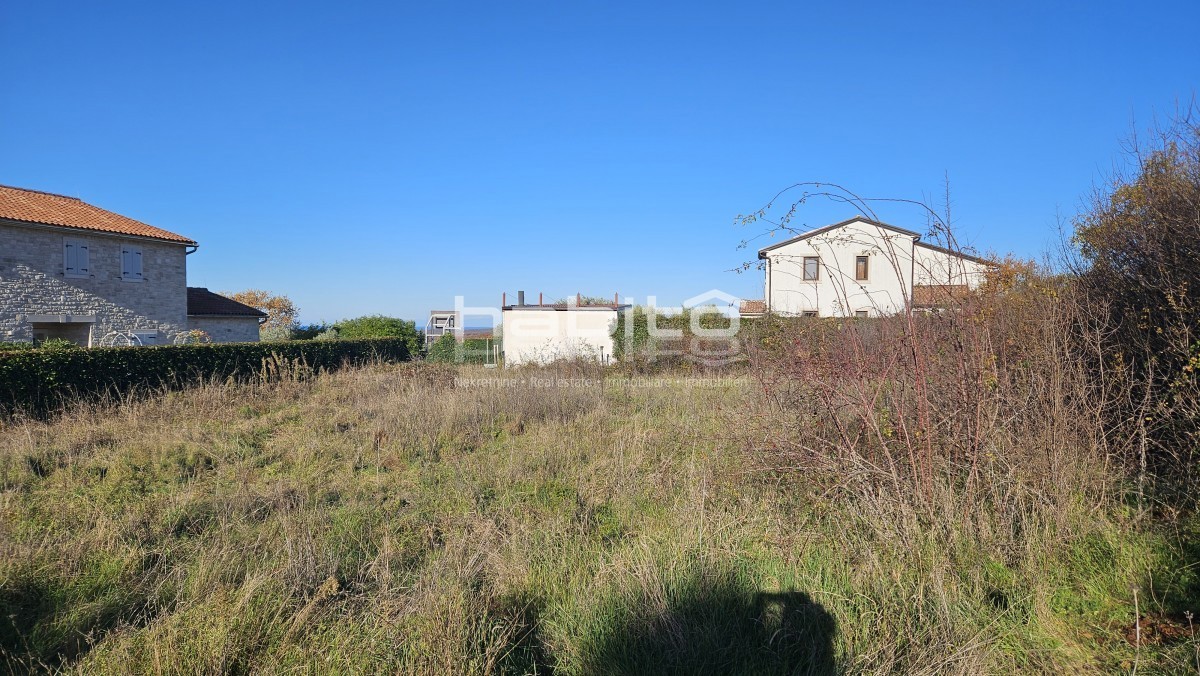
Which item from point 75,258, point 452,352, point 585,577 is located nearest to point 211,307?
point 75,258

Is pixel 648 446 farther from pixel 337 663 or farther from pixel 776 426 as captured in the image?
pixel 337 663

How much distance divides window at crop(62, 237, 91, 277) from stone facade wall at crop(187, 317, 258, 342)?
4352 mm

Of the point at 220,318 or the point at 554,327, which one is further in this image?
the point at 220,318

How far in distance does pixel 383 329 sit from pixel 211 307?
7300 mm

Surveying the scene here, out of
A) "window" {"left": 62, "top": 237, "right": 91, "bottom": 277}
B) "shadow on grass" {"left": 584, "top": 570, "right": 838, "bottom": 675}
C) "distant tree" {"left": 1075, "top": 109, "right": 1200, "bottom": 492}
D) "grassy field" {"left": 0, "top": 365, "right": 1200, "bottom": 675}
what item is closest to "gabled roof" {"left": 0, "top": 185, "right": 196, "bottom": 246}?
"window" {"left": 62, "top": 237, "right": 91, "bottom": 277}

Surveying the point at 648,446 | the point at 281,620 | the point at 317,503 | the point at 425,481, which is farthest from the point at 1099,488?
the point at 317,503

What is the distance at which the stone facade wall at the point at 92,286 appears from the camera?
18234 millimetres

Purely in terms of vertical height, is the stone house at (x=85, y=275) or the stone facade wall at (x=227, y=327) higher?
the stone house at (x=85, y=275)

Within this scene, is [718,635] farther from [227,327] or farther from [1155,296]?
[227,327]

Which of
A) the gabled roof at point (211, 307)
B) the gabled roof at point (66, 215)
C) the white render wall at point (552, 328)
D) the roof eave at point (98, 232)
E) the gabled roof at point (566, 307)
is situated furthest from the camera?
the gabled roof at point (211, 307)

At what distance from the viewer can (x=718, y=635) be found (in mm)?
2869

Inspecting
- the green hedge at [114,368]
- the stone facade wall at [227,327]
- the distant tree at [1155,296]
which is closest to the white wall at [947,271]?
the distant tree at [1155,296]

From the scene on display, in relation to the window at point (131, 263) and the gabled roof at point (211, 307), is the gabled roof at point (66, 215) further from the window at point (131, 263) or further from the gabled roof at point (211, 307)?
the gabled roof at point (211, 307)

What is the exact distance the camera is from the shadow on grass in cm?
273
